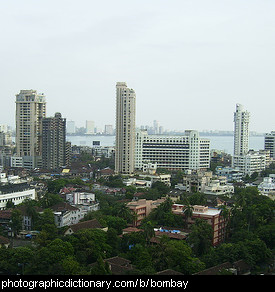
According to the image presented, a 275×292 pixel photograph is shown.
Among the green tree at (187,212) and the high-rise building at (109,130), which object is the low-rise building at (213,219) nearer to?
the green tree at (187,212)

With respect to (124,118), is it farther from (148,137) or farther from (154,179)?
(154,179)

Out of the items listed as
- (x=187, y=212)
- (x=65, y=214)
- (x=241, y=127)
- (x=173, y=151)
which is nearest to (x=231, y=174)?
(x=173, y=151)

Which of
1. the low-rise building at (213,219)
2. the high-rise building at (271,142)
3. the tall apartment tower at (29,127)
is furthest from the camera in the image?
the high-rise building at (271,142)

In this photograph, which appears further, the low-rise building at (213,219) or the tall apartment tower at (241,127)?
the tall apartment tower at (241,127)

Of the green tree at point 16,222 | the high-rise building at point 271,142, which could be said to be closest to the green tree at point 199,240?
the green tree at point 16,222

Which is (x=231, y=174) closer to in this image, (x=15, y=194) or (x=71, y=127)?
(x=15, y=194)

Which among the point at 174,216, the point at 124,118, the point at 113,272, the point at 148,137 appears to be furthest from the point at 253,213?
the point at 148,137

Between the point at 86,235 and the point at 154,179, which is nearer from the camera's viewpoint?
the point at 86,235

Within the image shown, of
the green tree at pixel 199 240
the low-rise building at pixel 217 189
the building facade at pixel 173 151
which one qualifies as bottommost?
the green tree at pixel 199 240
